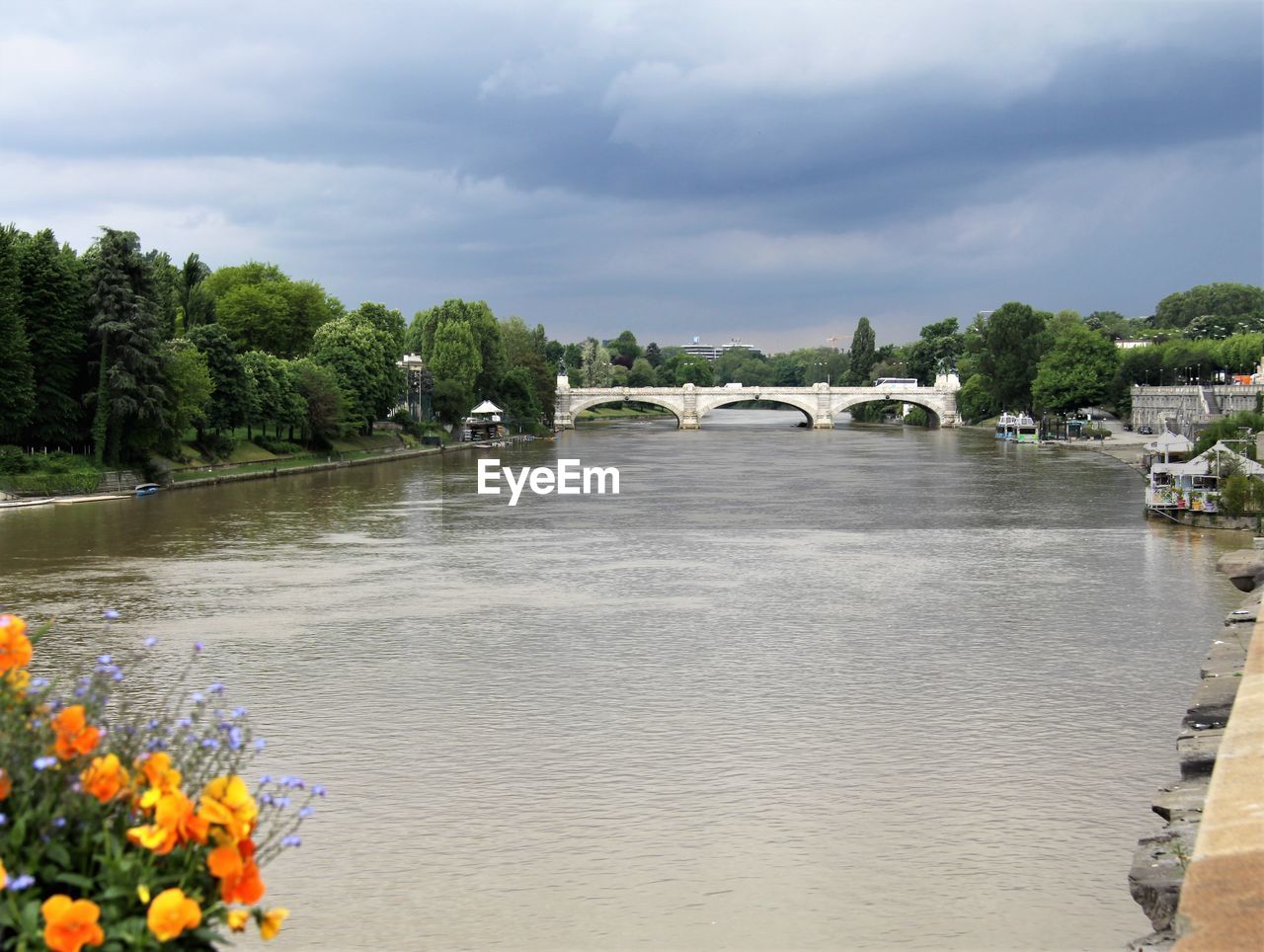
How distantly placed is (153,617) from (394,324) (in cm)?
8627

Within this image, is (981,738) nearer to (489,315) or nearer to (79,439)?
(79,439)

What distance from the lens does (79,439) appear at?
59.8 m

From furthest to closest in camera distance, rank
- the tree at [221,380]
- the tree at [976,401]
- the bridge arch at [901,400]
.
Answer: the bridge arch at [901,400] → the tree at [976,401] → the tree at [221,380]

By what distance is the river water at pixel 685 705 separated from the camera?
42.2ft

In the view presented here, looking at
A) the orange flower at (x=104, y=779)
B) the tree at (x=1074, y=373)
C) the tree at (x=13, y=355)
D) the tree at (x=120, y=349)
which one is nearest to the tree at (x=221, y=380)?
the tree at (x=120, y=349)

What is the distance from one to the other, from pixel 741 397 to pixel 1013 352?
3802 cm

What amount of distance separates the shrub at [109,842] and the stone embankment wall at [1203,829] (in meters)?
5.63

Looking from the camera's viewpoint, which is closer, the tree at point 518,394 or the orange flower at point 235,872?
the orange flower at point 235,872

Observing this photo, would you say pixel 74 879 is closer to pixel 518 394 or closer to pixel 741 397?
pixel 518 394

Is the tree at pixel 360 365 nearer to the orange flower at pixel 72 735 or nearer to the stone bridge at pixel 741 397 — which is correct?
the stone bridge at pixel 741 397

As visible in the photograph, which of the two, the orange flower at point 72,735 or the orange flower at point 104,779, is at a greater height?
the orange flower at point 72,735

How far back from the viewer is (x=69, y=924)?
5.93 meters

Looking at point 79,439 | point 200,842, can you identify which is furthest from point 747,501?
point 200,842

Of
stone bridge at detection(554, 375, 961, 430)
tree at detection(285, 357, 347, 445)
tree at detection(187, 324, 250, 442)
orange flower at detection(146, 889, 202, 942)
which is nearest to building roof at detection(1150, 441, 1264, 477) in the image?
tree at detection(187, 324, 250, 442)
